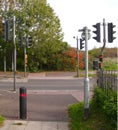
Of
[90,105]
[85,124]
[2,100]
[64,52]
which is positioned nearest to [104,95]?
[85,124]

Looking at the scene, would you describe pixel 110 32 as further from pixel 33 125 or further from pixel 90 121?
pixel 33 125

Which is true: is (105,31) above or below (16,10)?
below

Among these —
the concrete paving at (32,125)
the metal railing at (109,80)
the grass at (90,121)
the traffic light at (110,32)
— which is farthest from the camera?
the traffic light at (110,32)

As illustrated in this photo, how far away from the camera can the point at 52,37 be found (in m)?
48.6

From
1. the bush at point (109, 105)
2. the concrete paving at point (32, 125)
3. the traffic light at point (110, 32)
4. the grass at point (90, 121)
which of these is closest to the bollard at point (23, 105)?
the concrete paving at point (32, 125)

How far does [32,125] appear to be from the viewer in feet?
41.3

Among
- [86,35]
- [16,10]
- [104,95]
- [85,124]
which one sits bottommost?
[85,124]

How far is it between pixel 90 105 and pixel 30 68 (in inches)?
1380

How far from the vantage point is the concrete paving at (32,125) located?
1209 cm

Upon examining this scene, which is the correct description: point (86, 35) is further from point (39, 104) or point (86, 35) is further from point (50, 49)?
point (50, 49)

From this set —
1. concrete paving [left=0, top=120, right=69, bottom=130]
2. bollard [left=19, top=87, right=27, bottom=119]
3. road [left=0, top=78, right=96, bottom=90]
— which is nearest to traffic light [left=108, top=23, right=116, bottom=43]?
road [left=0, top=78, right=96, bottom=90]

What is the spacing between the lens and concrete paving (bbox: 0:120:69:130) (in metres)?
12.1

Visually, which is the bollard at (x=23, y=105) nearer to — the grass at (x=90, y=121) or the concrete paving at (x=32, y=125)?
the concrete paving at (x=32, y=125)

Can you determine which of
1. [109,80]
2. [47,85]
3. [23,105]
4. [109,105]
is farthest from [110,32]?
[47,85]
